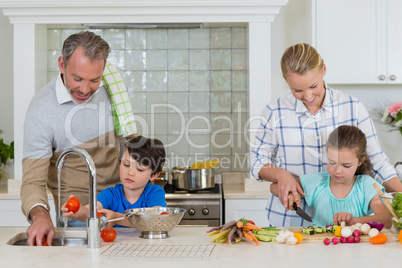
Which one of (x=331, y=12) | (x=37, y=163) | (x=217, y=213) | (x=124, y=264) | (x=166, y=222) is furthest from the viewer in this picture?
(x=331, y=12)

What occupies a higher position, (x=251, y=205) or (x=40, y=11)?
(x=40, y=11)

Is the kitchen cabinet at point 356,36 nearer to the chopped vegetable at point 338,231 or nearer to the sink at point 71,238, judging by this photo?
the chopped vegetable at point 338,231

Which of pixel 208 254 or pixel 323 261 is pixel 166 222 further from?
pixel 323 261

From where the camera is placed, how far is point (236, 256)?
5.57 feet

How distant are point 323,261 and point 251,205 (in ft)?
5.85

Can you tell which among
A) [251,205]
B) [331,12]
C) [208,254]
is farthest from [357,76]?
[208,254]

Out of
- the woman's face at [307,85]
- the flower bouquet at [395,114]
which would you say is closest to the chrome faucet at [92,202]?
the woman's face at [307,85]

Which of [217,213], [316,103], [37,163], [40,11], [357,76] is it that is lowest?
[217,213]

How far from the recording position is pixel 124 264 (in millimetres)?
1615

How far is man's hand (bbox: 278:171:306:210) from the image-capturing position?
215 centimetres

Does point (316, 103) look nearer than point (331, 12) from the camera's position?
Yes

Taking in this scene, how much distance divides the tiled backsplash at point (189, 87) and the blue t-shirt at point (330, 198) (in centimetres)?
166

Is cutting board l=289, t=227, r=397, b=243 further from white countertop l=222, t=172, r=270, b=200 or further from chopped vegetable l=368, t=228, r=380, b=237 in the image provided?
white countertop l=222, t=172, r=270, b=200

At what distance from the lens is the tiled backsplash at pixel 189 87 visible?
4020mm
